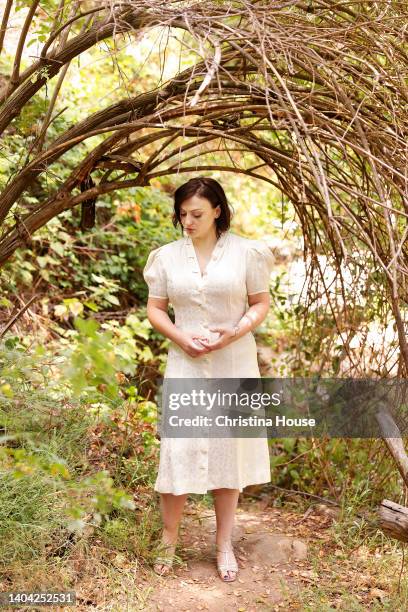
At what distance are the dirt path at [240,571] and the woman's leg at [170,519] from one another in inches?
3.1

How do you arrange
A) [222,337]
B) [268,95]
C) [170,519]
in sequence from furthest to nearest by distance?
[170,519] < [222,337] < [268,95]

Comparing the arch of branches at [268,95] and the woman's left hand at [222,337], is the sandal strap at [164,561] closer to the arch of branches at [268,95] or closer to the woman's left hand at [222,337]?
the woman's left hand at [222,337]

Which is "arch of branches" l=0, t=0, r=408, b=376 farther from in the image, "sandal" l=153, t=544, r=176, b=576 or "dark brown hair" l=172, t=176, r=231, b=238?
"sandal" l=153, t=544, r=176, b=576

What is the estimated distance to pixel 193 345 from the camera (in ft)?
10.6

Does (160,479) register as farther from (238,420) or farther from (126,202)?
(126,202)

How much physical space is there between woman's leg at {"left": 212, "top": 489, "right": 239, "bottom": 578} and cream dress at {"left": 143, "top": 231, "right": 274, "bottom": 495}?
0.10 meters

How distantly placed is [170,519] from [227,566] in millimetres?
360

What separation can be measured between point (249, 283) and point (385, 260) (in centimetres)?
66

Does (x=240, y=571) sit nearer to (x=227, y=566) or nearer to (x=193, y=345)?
(x=227, y=566)

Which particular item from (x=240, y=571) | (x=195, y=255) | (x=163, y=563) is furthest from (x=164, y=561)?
(x=195, y=255)

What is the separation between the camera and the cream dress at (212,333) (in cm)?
330

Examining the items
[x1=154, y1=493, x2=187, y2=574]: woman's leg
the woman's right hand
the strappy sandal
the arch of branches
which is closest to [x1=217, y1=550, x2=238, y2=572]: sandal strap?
the strappy sandal

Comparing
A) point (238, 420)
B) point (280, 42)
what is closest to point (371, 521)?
point (238, 420)

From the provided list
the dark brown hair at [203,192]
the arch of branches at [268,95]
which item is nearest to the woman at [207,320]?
the dark brown hair at [203,192]
